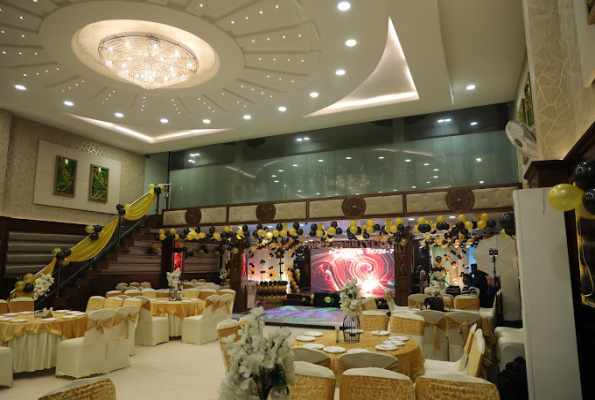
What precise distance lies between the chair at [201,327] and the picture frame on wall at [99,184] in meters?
5.63

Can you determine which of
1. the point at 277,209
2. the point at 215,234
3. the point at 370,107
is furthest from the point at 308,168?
the point at 215,234

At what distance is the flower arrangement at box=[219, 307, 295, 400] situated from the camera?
5.72 ft

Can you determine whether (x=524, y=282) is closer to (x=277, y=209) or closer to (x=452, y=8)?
(x=452, y=8)

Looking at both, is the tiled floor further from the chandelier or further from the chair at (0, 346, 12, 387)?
the chandelier

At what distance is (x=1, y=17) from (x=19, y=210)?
6357 millimetres

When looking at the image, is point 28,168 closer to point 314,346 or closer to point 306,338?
point 306,338

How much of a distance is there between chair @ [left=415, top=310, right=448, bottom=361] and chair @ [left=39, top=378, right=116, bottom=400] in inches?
185

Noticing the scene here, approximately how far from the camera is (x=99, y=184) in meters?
12.0

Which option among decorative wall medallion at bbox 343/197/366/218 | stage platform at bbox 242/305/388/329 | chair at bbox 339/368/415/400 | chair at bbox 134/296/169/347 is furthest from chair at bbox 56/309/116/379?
decorative wall medallion at bbox 343/197/366/218

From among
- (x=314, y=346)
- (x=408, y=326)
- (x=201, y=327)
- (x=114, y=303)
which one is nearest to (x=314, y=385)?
(x=314, y=346)

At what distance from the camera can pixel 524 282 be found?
11.6ft

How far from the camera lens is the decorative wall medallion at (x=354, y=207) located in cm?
1012

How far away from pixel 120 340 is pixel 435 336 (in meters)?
4.69

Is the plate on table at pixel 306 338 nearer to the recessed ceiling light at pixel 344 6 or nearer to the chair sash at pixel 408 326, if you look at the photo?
the chair sash at pixel 408 326
